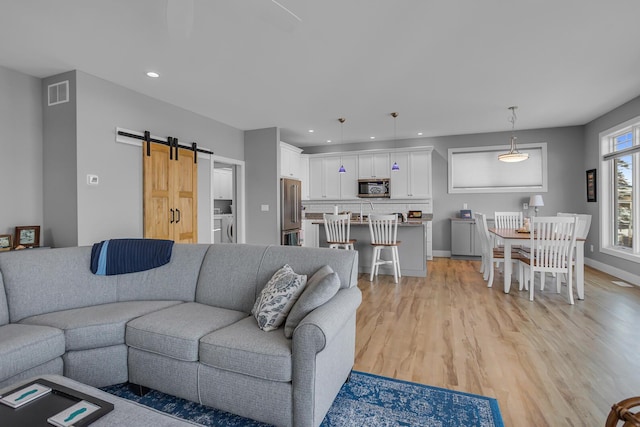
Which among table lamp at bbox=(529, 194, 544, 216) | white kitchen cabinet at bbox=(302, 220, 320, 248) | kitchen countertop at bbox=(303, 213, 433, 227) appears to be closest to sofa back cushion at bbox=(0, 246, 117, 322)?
kitchen countertop at bbox=(303, 213, 433, 227)

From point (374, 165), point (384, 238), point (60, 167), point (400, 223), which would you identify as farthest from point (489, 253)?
point (60, 167)

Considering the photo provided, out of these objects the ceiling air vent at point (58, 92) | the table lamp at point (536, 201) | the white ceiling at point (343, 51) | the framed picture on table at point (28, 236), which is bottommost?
the framed picture on table at point (28, 236)

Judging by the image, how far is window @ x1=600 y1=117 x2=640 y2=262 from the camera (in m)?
4.75

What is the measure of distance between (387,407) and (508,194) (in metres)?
6.31

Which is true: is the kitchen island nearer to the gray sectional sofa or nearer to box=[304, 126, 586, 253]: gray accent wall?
box=[304, 126, 586, 253]: gray accent wall

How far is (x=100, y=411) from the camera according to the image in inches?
46.7

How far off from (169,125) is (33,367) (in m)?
3.57

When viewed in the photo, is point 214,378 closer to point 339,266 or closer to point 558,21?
point 339,266

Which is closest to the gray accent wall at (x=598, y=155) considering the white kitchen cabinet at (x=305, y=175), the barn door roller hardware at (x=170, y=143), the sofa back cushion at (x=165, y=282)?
the white kitchen cabinet at (x=305, y=175)

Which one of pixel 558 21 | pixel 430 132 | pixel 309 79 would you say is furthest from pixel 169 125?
pixel 430 132

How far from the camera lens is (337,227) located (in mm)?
5160

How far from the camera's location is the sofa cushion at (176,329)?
1.83m

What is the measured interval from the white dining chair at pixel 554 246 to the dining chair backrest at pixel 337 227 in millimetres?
2462

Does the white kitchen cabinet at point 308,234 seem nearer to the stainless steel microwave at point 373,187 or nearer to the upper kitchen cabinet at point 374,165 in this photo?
the stainless steel microwave at point 373,187
